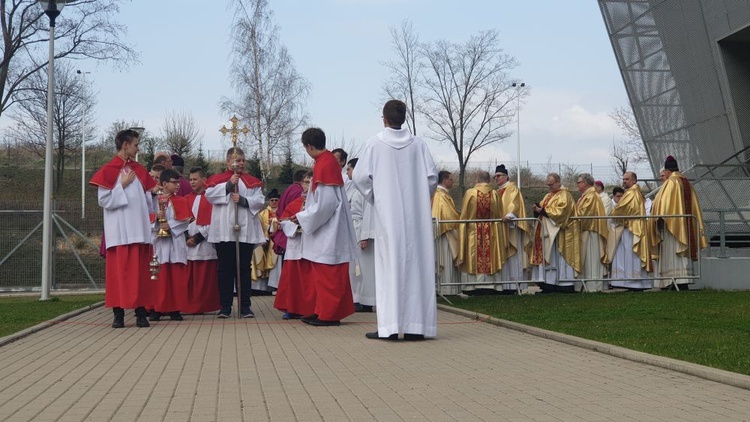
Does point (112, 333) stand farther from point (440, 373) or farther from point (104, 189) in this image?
point (440, 373)

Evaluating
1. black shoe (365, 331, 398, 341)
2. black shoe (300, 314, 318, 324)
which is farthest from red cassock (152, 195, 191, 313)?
black shoe (365, 331, 398, 341)

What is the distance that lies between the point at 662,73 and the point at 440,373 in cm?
2500

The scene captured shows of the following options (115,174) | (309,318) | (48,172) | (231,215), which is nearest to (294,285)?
(309,318)

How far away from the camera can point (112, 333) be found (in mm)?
12461

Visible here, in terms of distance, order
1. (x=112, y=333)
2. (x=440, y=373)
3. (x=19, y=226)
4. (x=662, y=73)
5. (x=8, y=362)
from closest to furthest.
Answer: (x=440, y=373), (x=8, y=362), (x=112, y=333), (x=19, y=226), (x=662, y=73)

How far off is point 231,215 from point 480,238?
6.11 m

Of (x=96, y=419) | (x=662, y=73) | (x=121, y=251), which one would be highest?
(x=662, y=73)

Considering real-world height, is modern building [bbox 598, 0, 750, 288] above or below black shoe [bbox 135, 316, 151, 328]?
above

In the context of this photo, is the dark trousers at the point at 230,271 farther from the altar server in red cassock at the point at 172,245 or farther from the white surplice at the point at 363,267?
the white surplice at the point at 363,267

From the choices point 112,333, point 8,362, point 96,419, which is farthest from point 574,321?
point 96,419

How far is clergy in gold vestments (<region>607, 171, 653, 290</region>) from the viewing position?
2025cm

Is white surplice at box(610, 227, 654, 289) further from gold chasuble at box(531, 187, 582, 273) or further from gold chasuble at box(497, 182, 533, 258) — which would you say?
gold chasuble at box(497, 182, 533, 258)

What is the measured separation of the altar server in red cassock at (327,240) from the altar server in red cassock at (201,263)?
6.83ft

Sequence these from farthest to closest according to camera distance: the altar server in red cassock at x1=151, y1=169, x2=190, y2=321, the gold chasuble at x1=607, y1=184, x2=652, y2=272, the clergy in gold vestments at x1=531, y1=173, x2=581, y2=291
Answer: the gold chasuble at x1=607, y1=184, x2=652, y2=272 < the clergy in gold vestments at x1=531, y1=173, x2=581, y2=291 < the altar server in red cassock at x1=151, y1=169, x2=190, y2=321
